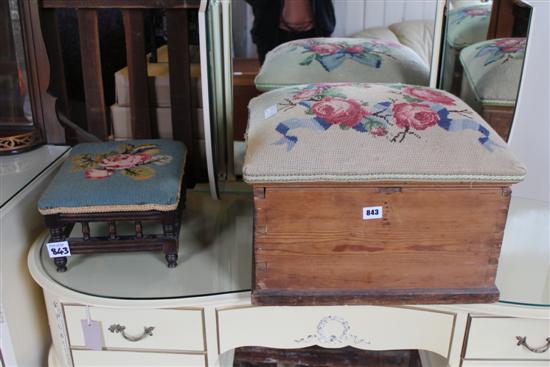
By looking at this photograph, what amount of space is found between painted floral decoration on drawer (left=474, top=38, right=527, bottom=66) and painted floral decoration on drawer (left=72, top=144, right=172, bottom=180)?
2.10 feet

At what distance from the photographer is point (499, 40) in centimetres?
105

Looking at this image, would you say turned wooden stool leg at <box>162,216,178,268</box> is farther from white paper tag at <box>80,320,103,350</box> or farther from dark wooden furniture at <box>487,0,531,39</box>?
dark wooden furniture at <box>487,0,531,39</box>

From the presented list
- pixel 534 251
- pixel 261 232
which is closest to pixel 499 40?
pixel 534 251

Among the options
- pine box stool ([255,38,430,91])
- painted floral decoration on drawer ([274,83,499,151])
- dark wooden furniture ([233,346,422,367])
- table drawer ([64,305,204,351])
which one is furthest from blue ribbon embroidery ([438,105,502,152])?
dark wooden furniture ([233,346,422,367])

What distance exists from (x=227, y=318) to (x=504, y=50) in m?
0.71

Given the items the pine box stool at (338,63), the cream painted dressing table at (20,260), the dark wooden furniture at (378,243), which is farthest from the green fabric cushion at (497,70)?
the cream painted dressing table at (20,260)

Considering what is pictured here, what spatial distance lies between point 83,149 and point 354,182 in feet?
1.96

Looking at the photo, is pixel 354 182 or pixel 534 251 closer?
pixel 354 182

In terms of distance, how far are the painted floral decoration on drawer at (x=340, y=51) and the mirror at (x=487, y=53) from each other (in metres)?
0.13

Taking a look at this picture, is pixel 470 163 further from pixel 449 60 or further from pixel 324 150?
pixel 449 60

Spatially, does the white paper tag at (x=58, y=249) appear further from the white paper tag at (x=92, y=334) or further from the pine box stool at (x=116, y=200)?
the white paper tag at (x=92, y=334)

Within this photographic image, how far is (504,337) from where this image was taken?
3.07 ft

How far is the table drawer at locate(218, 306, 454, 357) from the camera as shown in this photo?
0.93 meters

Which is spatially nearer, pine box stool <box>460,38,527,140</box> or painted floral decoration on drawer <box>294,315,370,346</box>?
painted floral decoration on drawer <box>294,315,370,346</box>
